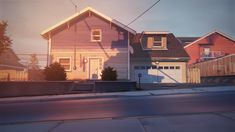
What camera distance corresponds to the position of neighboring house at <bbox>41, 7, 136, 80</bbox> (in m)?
21.3

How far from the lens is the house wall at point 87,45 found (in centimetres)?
2128

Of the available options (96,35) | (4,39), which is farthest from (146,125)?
(4,39)

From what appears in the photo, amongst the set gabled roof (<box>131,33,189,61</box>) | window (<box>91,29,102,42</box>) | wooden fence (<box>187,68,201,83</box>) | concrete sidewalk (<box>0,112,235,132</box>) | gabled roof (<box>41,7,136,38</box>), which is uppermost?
gabled roof (<box>41,7,136,38</box>)

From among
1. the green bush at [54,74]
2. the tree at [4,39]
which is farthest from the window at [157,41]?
the tree at [4,39]

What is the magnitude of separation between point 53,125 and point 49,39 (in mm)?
16026

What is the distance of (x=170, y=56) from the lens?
2472 cm

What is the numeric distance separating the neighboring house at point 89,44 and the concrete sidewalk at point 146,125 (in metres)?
14.4

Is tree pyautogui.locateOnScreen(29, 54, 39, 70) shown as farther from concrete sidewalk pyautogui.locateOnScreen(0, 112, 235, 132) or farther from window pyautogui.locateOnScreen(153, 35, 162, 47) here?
concrete sidewalk pyautogui.locateOnScreen(0, 112, 235, 132)

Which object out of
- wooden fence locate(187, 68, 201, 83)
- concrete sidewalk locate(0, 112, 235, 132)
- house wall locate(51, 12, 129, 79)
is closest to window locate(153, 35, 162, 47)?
wooden fence locate(187, 68, 201, 83)

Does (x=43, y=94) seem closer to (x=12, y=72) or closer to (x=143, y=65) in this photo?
(x=12, y=72)

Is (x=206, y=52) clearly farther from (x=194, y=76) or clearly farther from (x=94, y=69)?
(x=94, y=69)

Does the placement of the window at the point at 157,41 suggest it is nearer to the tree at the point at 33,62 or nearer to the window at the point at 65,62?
the window at the point at 65,62

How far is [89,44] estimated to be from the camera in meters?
21.5

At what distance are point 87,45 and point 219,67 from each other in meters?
11.8
